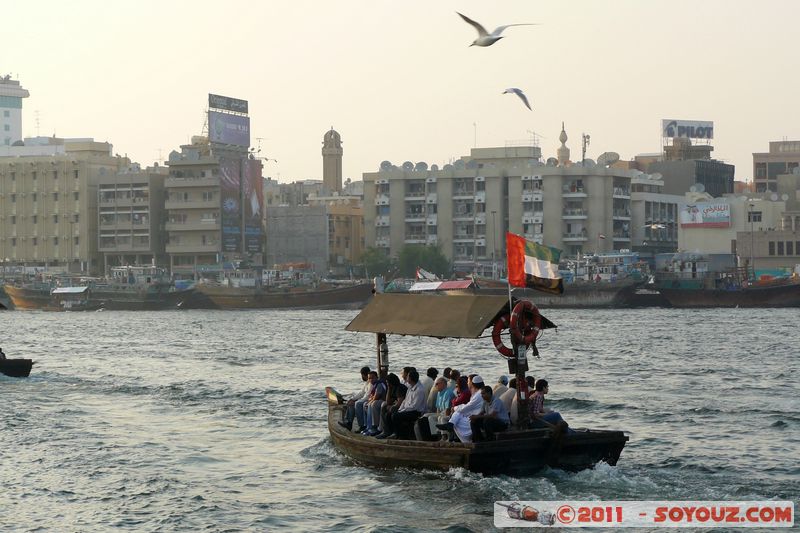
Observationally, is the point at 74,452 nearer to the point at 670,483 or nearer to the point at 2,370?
the point at 670,483

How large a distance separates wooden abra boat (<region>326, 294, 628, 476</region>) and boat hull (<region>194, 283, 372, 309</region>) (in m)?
103

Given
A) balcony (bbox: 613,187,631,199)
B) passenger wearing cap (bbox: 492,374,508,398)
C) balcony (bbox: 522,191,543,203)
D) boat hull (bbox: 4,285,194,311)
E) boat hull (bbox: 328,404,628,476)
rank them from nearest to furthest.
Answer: boat hull (bbox: 328,404,628,476), passenger wearing cap (bbox: 492,374,508,398), boat hull (bbox: 4,285,194,311), balcony (bbox: 522,191,543,203), balcony (bbox: 613,187,631,199)

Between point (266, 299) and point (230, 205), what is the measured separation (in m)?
19.9

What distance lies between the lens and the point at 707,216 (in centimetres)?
13862

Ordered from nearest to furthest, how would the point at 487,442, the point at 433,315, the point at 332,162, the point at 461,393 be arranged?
the point at 487,442, the point at 461,393, the point at 433,315, the point at 332,162

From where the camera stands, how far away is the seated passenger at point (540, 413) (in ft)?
80.9

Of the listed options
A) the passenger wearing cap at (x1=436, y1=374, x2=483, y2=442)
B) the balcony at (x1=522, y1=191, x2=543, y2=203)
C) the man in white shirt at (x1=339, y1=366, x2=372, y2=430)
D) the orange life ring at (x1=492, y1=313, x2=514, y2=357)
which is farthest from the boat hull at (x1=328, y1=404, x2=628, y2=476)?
the balcony at (x1=522, y1=191, x2=543, y2=203)

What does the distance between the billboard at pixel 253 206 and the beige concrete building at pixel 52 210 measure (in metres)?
17.1

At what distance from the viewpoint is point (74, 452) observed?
30.9 metres

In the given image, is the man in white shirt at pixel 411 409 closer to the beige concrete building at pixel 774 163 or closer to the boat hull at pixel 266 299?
the boat hull at pixel 266 299

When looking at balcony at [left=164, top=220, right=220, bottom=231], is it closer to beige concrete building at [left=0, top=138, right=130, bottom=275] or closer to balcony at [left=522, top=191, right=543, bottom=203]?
beige concrete building at [left=0, top=138, right=130, bottom=275]

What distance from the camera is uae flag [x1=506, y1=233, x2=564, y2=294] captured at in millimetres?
25000

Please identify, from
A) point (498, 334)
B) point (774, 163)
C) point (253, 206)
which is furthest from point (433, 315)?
point (774, 163)

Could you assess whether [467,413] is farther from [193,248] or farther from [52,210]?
[52,210]
